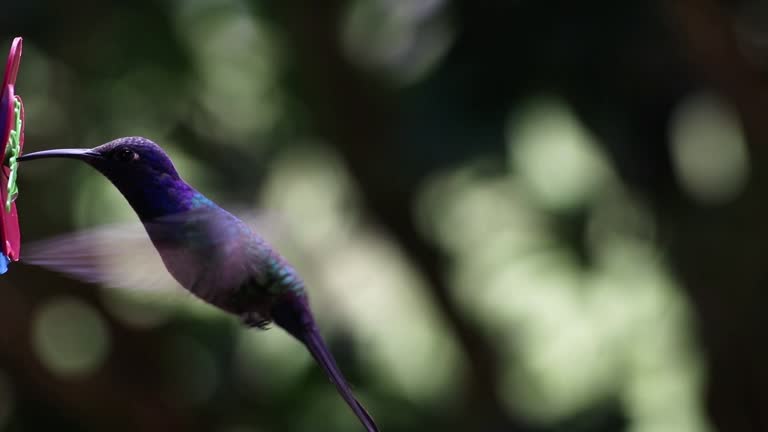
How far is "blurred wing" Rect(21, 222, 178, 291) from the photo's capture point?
101 cm

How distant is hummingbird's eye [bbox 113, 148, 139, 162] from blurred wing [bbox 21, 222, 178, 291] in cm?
8

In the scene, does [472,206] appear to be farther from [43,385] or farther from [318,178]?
[43,385]

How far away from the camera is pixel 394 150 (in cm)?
320

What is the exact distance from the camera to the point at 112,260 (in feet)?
3.33

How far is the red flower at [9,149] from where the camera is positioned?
866 mm

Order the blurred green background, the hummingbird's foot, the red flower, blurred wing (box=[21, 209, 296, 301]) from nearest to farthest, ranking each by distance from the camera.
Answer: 1. the red flower
2. blurred wing (box=[21, 209, 296, 301])
3. the hummingbird's foot
4. the blurred green background

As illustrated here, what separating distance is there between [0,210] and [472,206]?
2.57 m

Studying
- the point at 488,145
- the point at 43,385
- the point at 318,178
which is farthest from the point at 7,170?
the point at 318,178

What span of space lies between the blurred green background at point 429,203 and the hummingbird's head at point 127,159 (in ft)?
5.44

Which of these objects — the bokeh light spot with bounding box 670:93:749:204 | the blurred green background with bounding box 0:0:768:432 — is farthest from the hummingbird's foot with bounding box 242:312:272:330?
the bokeh light spot with bounding box 670:93:749:204

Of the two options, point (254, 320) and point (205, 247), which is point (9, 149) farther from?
point (254, 320)

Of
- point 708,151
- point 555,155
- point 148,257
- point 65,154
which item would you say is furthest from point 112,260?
point 555,155

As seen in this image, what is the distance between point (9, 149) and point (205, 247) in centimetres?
22

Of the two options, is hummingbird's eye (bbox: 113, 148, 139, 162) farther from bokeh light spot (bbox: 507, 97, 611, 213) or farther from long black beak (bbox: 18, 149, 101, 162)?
bokeh light spot (bbox: 507, 97, 611, 213)
